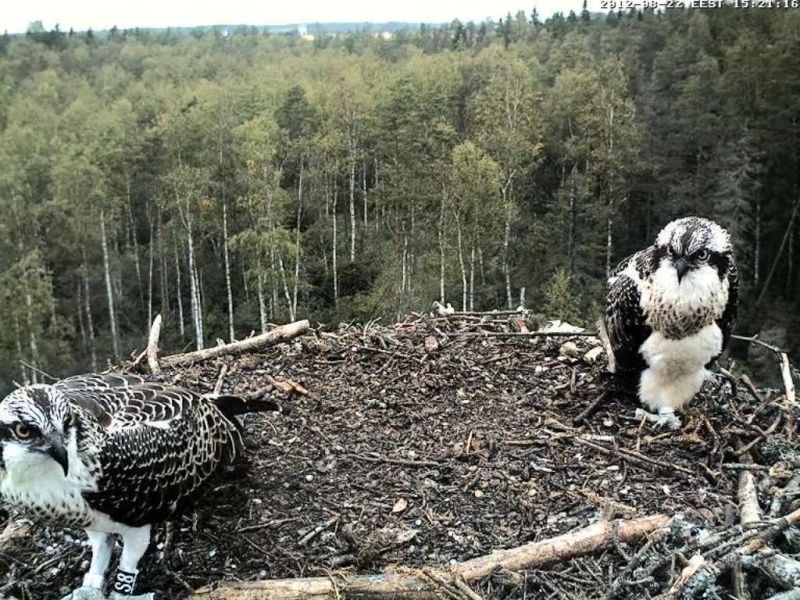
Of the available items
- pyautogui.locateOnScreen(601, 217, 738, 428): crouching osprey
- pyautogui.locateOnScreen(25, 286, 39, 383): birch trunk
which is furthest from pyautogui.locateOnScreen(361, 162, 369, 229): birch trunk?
pyautogui.locateOnScreen(601, 217, 738, 428): crouching osprey

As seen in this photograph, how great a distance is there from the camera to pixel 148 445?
3791 mm

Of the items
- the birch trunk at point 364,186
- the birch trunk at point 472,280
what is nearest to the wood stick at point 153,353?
the birch trunk at point 472,280

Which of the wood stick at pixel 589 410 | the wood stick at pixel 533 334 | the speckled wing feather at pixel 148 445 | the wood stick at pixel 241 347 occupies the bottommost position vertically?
the wood stick at pixel 589 410

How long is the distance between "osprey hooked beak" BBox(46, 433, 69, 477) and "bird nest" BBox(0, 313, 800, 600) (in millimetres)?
932

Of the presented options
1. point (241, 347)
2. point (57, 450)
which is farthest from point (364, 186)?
point (57, 450)

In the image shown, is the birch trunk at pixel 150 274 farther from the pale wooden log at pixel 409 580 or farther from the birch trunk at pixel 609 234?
the pale wooden log at pixel 409 580

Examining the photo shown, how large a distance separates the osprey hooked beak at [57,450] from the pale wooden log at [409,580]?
911 millimetres

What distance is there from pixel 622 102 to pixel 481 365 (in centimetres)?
2901

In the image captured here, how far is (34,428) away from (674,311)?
3.53 m

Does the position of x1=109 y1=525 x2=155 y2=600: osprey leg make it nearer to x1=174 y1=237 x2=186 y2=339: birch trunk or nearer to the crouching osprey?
the crouching osprey

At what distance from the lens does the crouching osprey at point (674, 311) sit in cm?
469

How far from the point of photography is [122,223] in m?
33.5

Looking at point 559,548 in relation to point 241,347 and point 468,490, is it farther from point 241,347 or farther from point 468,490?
point 241,347

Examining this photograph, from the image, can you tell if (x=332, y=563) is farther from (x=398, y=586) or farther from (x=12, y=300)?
(x=12, y=300)
